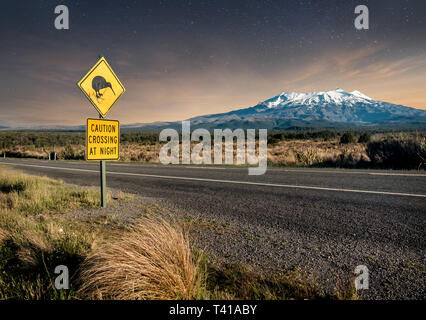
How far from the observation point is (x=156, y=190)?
716 cm

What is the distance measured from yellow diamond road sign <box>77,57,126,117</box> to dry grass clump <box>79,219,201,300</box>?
345cm

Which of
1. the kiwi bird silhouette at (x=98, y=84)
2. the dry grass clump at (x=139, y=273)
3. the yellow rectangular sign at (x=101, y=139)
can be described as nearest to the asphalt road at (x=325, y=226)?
the dry grass clump at (x=139, y=273)

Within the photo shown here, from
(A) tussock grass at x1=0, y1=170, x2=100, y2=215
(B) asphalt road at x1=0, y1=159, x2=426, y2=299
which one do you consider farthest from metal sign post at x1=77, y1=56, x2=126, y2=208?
(B) asphalt road at x1=0, y1=159, x2=426, y2=299

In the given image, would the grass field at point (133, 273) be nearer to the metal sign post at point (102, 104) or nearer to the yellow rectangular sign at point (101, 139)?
the yellow rectangular sign at point (101, 139)

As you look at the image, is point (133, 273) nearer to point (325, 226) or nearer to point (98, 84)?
point (325, 226)

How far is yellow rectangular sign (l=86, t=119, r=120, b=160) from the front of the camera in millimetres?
4465

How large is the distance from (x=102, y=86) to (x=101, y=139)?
114 cm

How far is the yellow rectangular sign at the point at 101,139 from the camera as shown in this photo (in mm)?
4465

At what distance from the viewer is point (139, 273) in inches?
76.4

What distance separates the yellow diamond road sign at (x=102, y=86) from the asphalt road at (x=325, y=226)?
262 cm

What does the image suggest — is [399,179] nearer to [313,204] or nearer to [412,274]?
[313,204]
